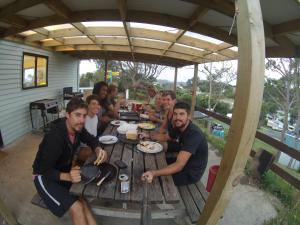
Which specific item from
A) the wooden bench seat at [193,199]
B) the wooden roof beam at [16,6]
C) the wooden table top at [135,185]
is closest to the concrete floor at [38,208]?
the wooden bench seat at [193,199]

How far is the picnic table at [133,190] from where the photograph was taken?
172 cm

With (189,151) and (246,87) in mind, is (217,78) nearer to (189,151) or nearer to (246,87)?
(189,151)

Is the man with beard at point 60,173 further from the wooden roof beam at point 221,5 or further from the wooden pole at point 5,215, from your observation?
the wooden roof beam at point 221,5

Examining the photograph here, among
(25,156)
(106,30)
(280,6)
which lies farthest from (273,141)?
(25,156)

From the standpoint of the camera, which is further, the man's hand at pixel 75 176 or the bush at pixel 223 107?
the bush at pixel 223 107

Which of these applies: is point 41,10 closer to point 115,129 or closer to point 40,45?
point 115,129

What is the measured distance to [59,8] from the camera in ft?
9.58

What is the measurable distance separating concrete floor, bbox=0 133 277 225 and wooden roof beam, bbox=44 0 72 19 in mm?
2576

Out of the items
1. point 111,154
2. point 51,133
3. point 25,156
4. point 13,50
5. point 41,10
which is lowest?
point 25,156

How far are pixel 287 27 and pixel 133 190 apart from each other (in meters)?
2.33

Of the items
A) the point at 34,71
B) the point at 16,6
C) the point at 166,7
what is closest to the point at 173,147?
the point at 166,7

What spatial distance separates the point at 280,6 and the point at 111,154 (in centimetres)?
226

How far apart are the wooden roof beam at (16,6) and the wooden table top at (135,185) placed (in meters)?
2.00

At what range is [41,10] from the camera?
3318 mm
